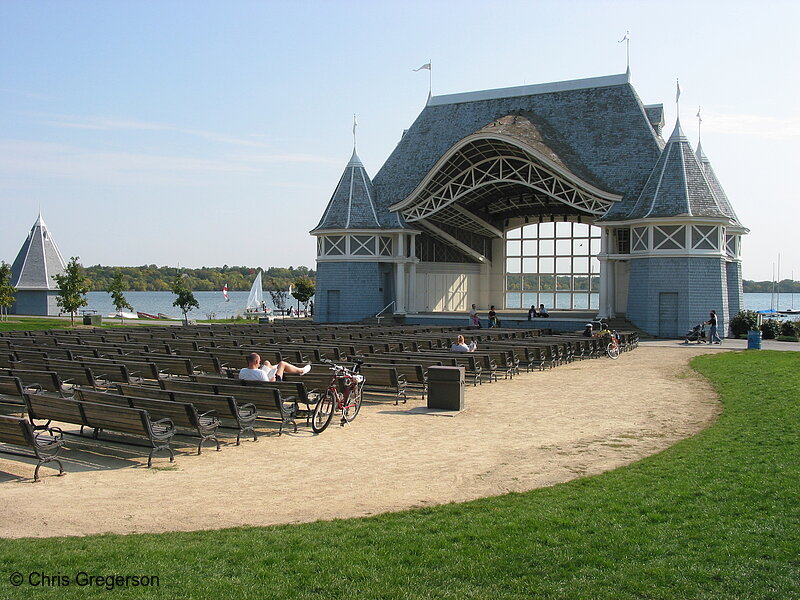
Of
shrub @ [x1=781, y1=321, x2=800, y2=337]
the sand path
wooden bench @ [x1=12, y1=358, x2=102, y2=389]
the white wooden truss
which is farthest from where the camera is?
the white wooden truss

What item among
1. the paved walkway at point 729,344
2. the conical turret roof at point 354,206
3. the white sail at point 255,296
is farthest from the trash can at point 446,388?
the white sail at point 255,296

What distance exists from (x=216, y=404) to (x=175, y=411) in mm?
802

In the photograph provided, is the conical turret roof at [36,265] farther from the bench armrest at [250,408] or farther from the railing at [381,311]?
the bench armrest at [250,408]

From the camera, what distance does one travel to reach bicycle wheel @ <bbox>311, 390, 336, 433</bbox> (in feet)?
39.1

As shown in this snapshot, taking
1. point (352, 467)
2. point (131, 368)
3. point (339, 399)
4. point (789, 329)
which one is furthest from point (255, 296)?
point (352, 467)

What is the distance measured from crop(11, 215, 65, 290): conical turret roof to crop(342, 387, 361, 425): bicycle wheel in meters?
49.0

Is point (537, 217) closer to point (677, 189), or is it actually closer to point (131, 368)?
point (677, 189)

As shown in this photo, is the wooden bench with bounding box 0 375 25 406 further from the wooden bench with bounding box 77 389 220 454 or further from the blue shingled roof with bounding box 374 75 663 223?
the blue shingled roof with bounding box 374 75 663 223

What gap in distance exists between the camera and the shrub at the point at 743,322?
123 ft

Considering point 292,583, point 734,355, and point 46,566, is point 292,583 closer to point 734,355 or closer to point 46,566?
point 46,566

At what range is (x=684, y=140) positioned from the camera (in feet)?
128

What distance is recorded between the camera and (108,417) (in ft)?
32.7

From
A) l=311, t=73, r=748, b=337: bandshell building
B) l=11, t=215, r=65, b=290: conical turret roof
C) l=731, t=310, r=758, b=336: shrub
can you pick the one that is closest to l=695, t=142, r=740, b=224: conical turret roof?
l=311, t=73, r=748, b=337: bandshell building

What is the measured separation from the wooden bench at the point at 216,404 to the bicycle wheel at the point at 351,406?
61.0 inches
